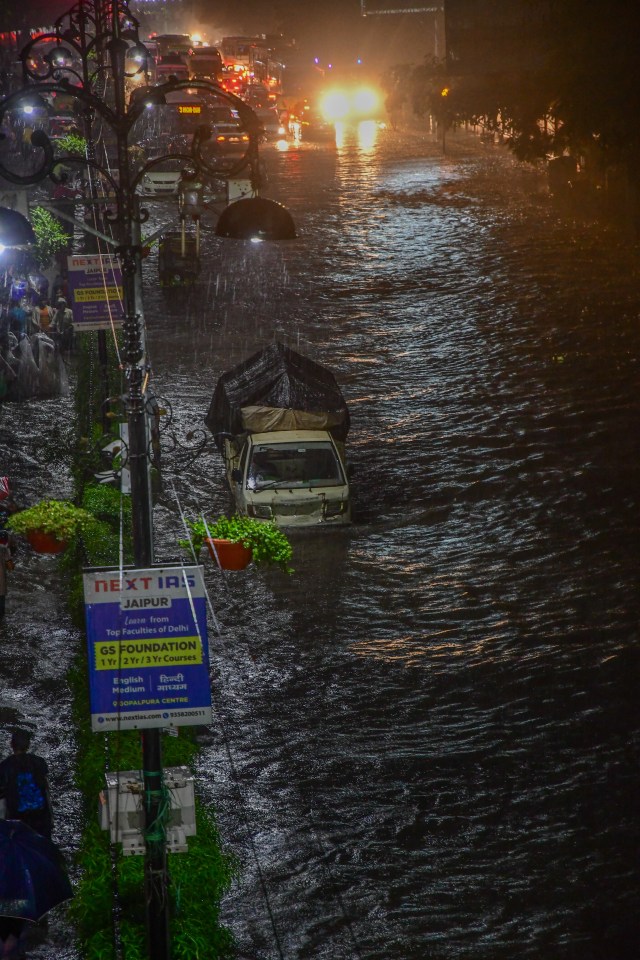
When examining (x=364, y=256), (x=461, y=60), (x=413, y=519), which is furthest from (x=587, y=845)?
(x=461, y=60)

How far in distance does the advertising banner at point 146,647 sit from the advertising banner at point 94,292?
35.1 feet

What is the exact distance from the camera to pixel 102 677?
8.45 m

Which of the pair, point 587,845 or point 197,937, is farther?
point 587,845

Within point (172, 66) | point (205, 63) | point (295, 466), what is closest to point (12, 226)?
point (295, 466)

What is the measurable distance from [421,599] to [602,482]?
5325 mm

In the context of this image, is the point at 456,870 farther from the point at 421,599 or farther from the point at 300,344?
the point at 300,344

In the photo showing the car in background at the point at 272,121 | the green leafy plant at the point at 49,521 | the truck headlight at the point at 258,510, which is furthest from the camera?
the car in background at the point at 272,121

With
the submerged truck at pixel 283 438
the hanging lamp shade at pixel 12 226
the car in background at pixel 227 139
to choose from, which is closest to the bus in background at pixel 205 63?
the car in background at pixel 227 139

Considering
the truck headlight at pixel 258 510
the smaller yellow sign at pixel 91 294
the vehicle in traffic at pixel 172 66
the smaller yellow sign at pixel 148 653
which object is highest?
the vehicle in traffic at pixel 172 66

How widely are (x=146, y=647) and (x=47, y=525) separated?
7.49 m

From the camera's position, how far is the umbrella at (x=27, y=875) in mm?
8375

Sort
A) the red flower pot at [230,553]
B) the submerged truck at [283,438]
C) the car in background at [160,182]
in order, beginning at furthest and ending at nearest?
1. the car in background at [160,182]
2. the submerged truck at [283,438]
3. the red flower pot at [230,553]

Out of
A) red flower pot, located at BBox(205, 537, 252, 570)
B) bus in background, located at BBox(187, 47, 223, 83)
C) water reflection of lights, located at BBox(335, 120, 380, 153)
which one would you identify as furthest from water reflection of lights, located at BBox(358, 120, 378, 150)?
red flower pot, located at BBox(205, 537, 252, 570)

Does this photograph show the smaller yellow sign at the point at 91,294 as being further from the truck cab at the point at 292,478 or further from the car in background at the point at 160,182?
the car in background at the point at 160,182
